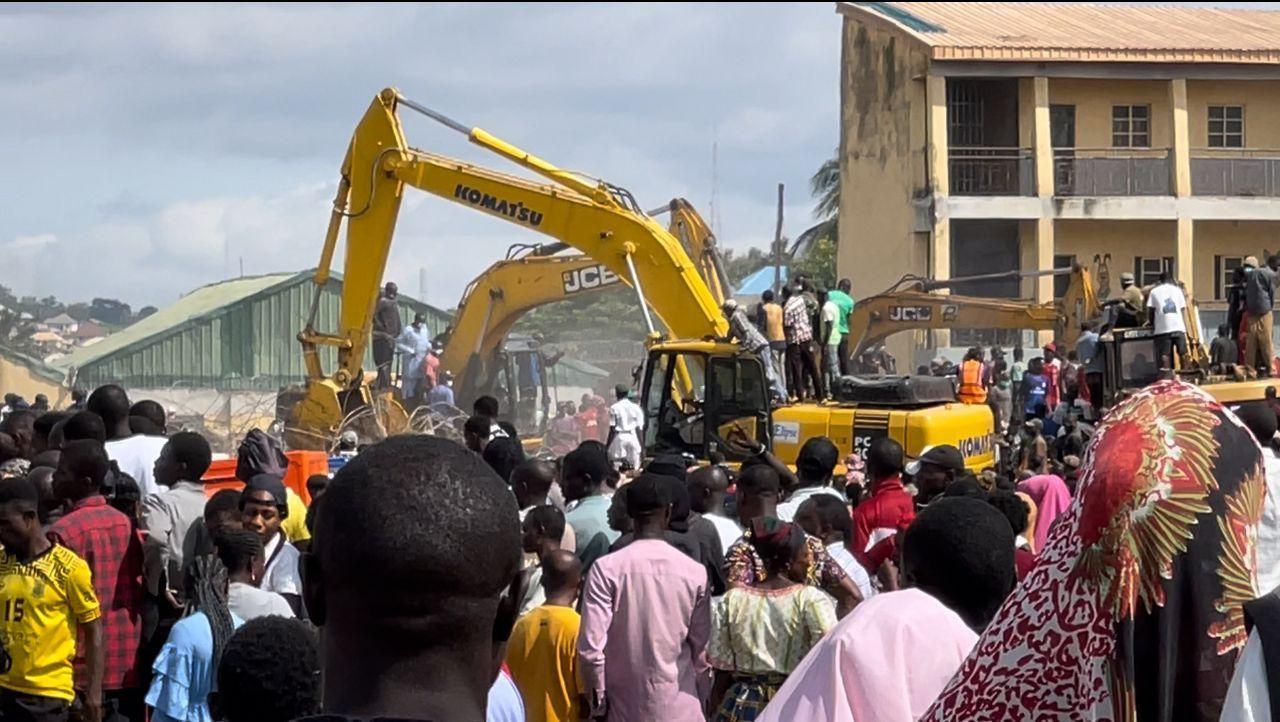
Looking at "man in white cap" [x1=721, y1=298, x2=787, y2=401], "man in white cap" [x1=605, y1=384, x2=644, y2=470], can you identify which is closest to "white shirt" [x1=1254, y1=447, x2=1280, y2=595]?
"man in white cap" [x1=721, y1=298, x2=787, y2=401]

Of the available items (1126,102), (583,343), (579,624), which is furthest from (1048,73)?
(579,624)

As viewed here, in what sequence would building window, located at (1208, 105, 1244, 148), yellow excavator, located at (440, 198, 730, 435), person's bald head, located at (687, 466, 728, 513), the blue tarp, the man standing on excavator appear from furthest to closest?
the blue tarp < building window, located at (1208, 105, 1244, 148) < the man standing on excavator < yellow excavator, located at (440, 198, 730, 435) < person's bald head, located at (687, 466, 728, 513)

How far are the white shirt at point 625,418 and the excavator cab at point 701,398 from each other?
2340 millimetres

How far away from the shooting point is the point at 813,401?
1638 cm

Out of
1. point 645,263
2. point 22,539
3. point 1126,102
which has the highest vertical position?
point 1126,102

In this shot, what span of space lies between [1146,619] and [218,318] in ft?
119

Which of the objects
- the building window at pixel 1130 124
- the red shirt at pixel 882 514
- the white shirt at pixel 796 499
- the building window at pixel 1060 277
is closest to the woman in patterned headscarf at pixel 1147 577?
the red shirt at pixel 882 514

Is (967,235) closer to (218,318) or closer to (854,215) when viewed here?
(854,215)

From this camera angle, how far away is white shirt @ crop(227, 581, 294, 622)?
577 centimetres

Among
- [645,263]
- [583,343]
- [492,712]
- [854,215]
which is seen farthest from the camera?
[854,215]

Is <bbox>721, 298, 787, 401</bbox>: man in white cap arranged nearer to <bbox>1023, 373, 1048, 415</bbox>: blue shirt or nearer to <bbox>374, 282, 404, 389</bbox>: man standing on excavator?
<bbox>1023, 373, 1048, 415</bbox>: blue shirt

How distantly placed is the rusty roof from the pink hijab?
25606 mm

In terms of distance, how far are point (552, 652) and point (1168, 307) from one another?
12269mm

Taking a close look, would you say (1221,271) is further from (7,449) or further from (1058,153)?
(7,449)
